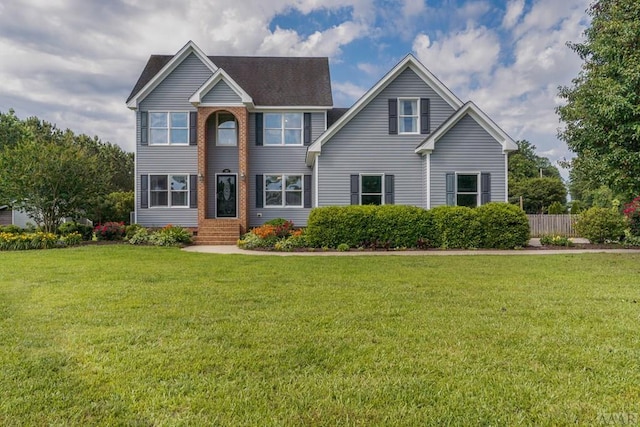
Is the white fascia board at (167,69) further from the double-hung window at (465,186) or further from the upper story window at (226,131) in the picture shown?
the double-hung window at (465,186)

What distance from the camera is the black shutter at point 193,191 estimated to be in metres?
17.5

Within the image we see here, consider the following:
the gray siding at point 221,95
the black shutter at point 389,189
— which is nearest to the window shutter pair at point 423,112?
the black shutter at point 389,189

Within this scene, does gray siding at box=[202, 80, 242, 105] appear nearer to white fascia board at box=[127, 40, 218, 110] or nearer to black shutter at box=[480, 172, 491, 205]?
white fascia board at box=[127, 40, 218, 110]

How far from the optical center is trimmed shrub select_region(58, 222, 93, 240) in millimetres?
15523

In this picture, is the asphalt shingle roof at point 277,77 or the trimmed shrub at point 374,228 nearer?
the trimmed shrub at point 374,228

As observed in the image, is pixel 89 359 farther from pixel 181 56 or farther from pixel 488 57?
pixel 488 57

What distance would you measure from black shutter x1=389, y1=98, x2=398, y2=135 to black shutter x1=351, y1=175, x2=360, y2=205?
101 inches

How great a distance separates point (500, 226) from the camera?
13.5m

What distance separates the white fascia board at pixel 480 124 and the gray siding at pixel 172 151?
10769 mm

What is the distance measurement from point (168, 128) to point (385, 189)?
34.7 ft

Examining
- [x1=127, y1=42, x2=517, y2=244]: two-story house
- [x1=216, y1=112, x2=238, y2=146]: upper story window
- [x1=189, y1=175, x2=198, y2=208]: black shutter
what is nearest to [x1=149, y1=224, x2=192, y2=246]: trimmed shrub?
[x1=127, y1=42, x2=517, y2=244]: two-story house

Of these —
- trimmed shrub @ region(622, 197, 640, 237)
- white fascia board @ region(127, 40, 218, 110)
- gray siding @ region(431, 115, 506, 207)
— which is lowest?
trimmed shrub @ region(622, 197, 640, 237)

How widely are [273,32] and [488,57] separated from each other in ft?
36.7

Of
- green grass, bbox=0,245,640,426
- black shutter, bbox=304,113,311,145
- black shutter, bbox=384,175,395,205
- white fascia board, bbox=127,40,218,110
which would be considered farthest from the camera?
black shutter, bbox=304,113,311,145
